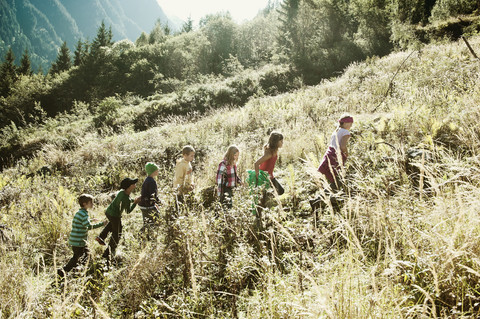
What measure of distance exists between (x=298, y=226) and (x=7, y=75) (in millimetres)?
57780

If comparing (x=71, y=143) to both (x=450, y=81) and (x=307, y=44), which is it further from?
(x=307, y=44)

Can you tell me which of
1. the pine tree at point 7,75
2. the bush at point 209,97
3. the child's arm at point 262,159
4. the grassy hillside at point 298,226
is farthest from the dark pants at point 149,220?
the pine tree at point 7,75

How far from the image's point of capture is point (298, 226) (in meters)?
3.16

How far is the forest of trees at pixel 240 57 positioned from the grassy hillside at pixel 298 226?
372 inches

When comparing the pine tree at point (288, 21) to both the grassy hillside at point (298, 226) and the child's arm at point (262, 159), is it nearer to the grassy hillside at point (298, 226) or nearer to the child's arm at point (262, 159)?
the grassy hillside at point (298, 226)

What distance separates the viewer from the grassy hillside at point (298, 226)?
1.62m

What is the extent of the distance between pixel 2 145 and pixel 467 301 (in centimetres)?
2073

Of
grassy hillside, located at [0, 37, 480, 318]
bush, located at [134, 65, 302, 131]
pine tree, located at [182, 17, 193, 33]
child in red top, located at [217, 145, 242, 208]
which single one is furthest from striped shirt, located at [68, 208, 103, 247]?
pine tree, located at [182, 17, 193, 33]

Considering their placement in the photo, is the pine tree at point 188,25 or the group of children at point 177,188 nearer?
the group of children at point 177,188

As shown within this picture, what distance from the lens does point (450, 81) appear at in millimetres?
5852

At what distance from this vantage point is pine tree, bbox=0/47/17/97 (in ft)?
135

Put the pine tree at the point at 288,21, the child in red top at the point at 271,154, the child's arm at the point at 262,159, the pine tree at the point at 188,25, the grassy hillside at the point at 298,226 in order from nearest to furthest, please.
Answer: the grassy hillside at the point at 298,226 < the child's arm at the point at 262,159 < the child in red top at the point at 271,154 < the pine tree at the point at 288,21 < the pine tree at the point at 188,25

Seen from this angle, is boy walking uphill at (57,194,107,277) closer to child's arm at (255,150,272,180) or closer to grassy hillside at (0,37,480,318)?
grassy hillside at (0,37,480,318)

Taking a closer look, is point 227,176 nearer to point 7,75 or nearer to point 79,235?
point 79,235
